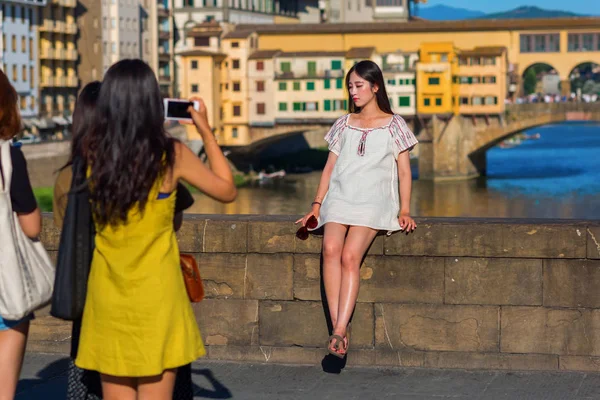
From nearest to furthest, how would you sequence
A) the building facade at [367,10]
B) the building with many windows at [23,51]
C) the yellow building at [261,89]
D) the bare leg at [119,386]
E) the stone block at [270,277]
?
the bare leg at [119,386] → the stone block at [270,277] → the building with many windows at [23,51] → the yellow building at [261,89] → the building facade at [367,10]

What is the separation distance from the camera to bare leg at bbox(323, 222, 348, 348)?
200 inches

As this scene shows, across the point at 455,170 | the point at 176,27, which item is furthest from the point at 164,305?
the point at 176,27

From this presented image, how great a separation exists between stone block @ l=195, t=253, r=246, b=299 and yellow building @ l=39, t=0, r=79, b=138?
51216 mm

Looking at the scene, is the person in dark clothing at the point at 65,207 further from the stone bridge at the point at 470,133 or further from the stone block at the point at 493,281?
the stone bridge at the point at 470,133

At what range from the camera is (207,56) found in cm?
6088

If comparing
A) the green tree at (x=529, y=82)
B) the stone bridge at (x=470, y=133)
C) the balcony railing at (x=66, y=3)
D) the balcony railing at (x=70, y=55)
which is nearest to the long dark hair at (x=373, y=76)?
the stone bridge at (x=470, y=133)

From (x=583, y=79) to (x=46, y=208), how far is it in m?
92.7

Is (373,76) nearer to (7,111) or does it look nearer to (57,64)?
(7,111)

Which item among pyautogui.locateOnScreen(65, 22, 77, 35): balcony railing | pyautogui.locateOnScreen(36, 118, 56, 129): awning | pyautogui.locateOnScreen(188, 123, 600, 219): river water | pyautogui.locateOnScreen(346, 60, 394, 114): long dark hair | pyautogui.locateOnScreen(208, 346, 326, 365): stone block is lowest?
pyautogui.locateOnScreen(188, 123, 600, 219): river water

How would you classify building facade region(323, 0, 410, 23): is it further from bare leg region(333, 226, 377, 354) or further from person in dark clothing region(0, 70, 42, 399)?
person in dark clothing region(0, 70, 42, 399)

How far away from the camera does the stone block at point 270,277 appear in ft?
18.2

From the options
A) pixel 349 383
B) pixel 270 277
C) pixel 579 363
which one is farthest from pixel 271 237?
pixel 579 363

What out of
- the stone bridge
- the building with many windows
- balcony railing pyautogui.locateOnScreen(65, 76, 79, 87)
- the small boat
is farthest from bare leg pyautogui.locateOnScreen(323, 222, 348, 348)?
balcony railing pyautogui.locateOnScreen(65, 76, 79, 87)

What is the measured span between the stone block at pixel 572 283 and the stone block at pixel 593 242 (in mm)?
26
